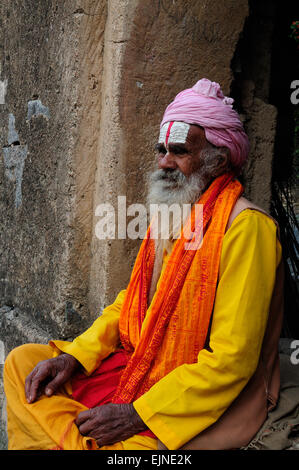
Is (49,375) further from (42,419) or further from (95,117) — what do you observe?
(95,117)

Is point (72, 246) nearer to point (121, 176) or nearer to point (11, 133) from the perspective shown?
point (121, 176)

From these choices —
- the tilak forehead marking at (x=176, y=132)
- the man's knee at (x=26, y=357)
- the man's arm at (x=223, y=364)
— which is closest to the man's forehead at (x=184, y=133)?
the tilak forehead marking at (x=176, y=132)

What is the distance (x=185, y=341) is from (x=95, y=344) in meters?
0.48

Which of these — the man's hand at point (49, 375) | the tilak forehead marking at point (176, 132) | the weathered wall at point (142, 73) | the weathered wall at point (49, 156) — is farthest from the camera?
the weathered wall at point (49, 156)

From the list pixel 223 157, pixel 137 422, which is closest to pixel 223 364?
pixel 137 422

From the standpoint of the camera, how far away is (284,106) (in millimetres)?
3936

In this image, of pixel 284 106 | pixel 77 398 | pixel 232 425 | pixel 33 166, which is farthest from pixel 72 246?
pixel 284 106

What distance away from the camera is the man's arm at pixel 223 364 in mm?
1684

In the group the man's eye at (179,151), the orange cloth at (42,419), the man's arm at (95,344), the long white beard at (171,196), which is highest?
the man's eye at (179,151)

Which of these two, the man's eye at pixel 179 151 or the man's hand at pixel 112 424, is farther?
the man's eye at pixel 179 151

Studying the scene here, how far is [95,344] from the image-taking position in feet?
7.09

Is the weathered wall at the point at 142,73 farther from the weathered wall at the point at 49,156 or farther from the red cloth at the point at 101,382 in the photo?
the red cloth at the point at 101,382

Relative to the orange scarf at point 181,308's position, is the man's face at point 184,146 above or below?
above

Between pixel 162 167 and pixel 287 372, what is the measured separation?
1005 mm
